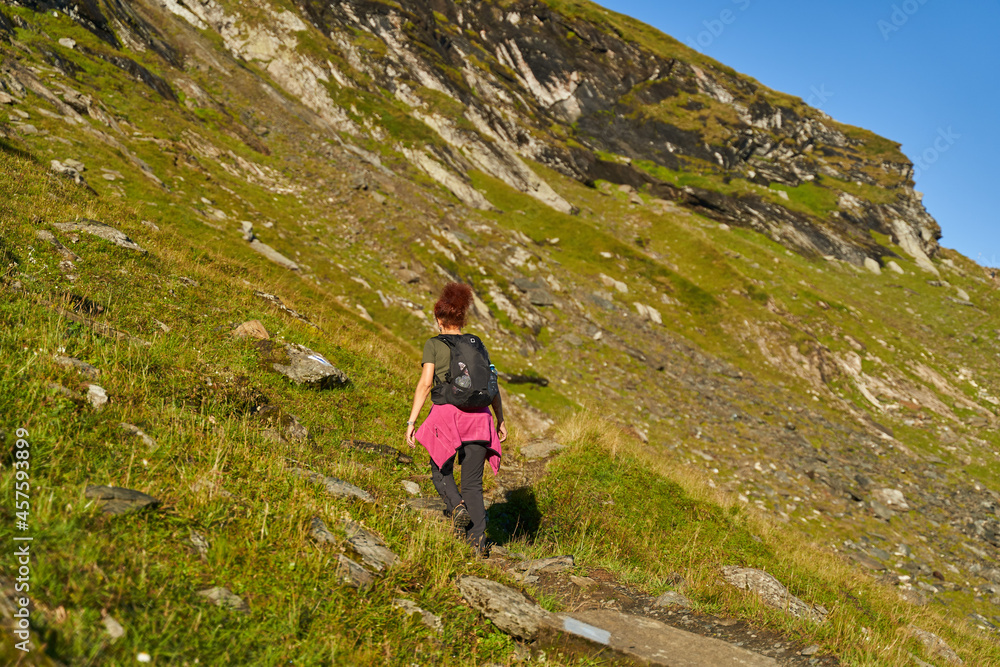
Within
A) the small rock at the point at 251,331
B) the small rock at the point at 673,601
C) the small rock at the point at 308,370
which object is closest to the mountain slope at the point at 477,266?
the small rock at the point at 308,370

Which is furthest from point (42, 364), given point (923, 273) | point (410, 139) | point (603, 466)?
point (923, 273)

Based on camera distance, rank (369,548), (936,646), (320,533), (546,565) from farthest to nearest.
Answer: (936,646), (546,565), (369,548), (320,533)

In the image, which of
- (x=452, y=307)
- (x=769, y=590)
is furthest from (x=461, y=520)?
(x=769, y=590)

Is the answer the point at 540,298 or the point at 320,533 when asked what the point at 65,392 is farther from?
the point at 540,298

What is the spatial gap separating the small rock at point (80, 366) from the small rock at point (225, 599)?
11.3 feet

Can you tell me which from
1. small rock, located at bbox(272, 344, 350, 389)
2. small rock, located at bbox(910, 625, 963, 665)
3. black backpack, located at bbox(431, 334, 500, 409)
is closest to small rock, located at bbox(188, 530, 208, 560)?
black backpack, located at bbox(431, 334, 500, 409)

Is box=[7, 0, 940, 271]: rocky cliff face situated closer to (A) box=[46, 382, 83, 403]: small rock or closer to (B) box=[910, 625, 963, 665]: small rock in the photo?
(A) box=[46, 382, 83, 403]: small rock

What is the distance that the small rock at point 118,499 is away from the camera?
142 inches

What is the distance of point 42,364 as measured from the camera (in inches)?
197

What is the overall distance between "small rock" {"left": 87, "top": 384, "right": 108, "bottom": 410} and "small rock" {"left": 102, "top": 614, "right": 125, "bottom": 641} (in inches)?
115

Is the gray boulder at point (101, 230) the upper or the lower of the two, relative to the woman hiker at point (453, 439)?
lower

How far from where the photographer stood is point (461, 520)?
599 centimetres

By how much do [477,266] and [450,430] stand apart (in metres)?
23.7

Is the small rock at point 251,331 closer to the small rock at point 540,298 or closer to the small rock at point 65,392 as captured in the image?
the small rock at point 65,392
